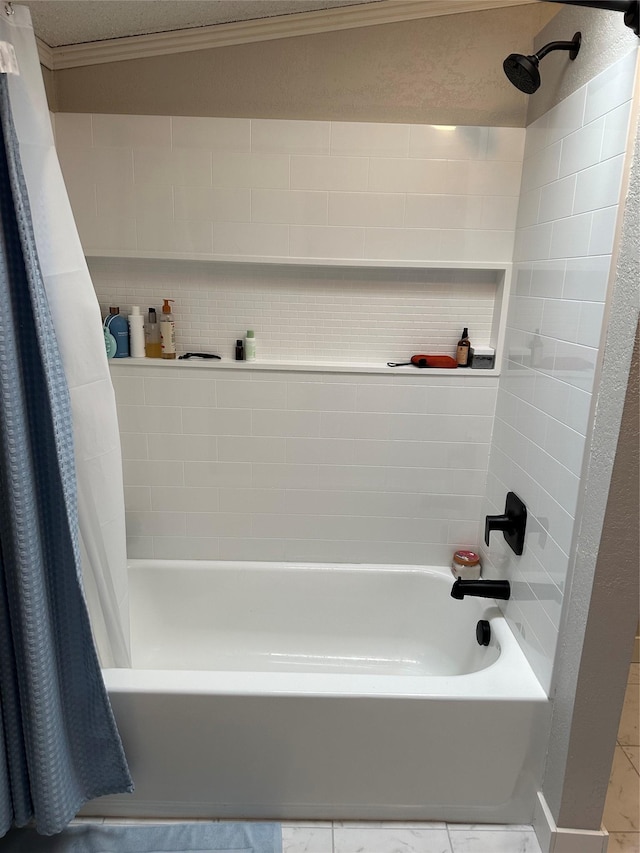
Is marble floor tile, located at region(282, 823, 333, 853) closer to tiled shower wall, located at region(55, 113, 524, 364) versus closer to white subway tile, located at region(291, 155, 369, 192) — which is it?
tiled shower wall, located at region(55, 113, 524, 364)

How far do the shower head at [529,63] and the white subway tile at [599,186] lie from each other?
303mm

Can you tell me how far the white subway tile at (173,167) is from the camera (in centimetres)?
207

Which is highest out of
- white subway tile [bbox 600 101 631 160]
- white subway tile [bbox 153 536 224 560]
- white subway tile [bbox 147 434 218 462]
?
white subway tile [bbox 600 101 631 160]

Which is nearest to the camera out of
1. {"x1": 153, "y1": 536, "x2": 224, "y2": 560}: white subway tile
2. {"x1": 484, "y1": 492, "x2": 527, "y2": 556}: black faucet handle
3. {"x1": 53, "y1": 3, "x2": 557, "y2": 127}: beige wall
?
{"x1": 484, "y1": 492, "x2": 527, "y2": 556}: black faucet handle

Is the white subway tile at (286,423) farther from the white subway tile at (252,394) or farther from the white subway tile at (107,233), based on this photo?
the white subway tile at (107,233)

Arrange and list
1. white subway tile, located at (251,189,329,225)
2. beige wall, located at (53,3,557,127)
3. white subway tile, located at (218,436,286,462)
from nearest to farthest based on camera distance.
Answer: beige wall, located at (53,3,557,127), white subway tile, located at (251,189,329,225), white subway tile, located at (218,436,286,462)

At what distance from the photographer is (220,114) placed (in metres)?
2.07

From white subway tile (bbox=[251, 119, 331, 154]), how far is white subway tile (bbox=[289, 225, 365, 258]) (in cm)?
26

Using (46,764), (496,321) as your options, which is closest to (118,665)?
(46,764)

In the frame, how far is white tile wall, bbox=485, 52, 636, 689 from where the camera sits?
1.45 m

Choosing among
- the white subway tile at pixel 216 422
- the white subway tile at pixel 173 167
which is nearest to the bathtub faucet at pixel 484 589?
the white subway tile at pixel 216 422

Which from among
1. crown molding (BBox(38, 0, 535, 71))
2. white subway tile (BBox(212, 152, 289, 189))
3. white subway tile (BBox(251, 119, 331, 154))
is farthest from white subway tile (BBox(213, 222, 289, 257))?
crown molding (BBox(38, 0, 535, 71))

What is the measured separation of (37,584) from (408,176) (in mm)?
1753

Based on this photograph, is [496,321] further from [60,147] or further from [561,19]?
[60,147]
